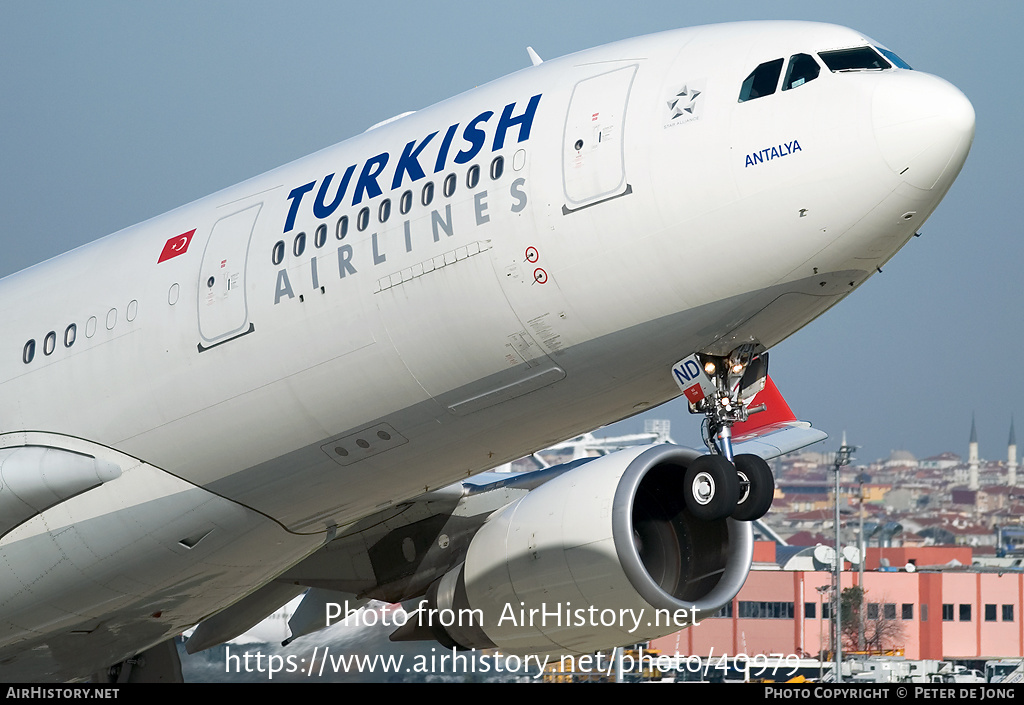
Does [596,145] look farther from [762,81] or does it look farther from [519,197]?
[762,81]

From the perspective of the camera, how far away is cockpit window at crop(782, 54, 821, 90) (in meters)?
8.28

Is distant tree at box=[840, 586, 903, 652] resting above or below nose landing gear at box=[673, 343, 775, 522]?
above

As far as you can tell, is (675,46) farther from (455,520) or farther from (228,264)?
(455,520)

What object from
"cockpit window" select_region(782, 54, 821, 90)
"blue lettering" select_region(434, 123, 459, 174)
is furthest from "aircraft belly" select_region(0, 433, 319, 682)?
"cockpit window" select_region(782, 54, 821, 90)

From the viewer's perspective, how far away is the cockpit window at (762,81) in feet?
27.3

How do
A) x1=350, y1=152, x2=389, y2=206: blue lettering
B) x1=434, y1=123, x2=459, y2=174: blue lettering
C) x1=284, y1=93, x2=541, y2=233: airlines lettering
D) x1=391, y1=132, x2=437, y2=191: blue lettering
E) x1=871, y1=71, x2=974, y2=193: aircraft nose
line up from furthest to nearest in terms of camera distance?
x1=350, y1=152, x2=389, y2=206: blue lettering
x1=391, y1=132, x2=437, y2=191: blue lettering
x1=434, y1=123, x2=459, y2=174: blue lettering
x1=284, y1=93, x2=541, y2=233: airlines lettering
x1=871, y1=71, x2=974, y2=193: aircraft nose

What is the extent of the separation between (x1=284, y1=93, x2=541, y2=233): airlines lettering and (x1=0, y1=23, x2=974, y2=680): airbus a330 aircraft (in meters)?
0.03

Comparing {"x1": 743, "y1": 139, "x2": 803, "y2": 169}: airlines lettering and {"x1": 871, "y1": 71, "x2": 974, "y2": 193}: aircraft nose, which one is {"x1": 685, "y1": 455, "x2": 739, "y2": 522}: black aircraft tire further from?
{"x1": 871, "y1": 71, "x2": 974, "y2": 193}: aircraft nose

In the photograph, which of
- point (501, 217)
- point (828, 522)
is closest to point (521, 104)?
point (501, 217)

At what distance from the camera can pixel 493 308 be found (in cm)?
895

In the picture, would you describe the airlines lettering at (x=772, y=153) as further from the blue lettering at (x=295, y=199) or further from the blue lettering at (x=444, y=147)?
the blue lettering at (x=295, y=199)

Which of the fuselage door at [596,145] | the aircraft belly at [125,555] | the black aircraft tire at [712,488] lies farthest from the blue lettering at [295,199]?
the black aircraft tire at [712,488]

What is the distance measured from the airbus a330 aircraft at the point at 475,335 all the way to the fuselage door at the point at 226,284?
0.02m
